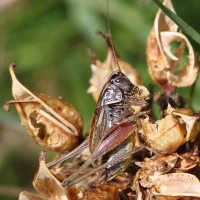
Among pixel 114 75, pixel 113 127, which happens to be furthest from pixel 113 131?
pixel 114 75

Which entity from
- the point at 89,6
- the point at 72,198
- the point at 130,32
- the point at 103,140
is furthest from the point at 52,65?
the point at 72,198

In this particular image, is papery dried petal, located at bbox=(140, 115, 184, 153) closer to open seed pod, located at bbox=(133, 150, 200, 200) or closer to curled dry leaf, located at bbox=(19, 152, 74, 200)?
open seed pod, located at bbox=(133, 150, 200, 200)

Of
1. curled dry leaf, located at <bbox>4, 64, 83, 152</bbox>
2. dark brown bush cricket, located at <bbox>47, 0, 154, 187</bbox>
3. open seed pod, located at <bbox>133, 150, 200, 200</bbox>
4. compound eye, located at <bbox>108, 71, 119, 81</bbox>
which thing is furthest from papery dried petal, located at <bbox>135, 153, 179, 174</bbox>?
compound eye, located at <bbox>108, 71, 119, 81</bbox>

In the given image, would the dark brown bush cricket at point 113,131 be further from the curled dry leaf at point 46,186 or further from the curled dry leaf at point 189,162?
the curled dry leaf at point 189,162

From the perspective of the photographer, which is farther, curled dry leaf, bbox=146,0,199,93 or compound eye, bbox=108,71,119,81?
compound eye, bbox=108,71,119,81

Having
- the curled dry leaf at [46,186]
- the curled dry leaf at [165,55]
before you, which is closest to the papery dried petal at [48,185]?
the curled dry leaf at [46,186]

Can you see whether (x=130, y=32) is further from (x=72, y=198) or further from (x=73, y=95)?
(x=72, y=198)

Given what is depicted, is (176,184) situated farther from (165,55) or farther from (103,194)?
(165,55)

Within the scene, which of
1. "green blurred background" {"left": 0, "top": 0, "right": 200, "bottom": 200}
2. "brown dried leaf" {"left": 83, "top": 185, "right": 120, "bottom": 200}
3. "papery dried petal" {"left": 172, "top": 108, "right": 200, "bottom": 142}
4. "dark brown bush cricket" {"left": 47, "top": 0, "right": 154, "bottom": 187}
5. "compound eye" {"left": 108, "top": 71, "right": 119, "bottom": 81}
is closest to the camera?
"papery dried petal" {"left": 172, "top": 108, "right": 200, "bottom": 142}
